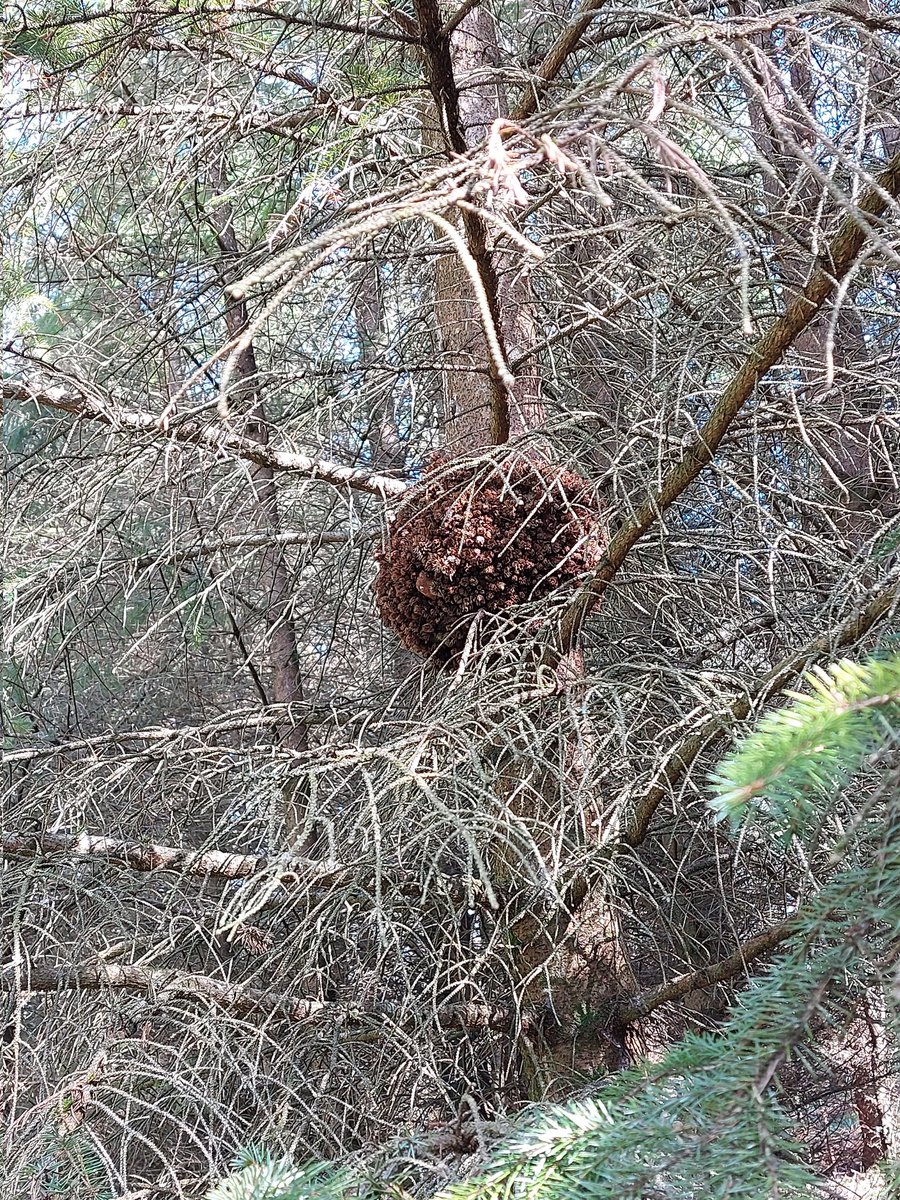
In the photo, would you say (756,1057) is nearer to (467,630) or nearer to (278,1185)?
(278,1185)

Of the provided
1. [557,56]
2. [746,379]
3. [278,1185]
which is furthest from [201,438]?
[278,1185]

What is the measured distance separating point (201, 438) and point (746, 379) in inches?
50.1

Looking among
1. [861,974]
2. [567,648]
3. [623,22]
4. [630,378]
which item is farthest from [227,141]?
[861,974]

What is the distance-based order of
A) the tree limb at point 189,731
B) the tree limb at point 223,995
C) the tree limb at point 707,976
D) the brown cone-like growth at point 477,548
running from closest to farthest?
the tree limb at point 707,976 < the tree limb at point 223,995 < the brown cone-like growth at point 477,548 < the tree limb at point 189,731

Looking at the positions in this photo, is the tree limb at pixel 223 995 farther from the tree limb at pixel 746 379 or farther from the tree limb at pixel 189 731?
the tree limb at pixel 746 379

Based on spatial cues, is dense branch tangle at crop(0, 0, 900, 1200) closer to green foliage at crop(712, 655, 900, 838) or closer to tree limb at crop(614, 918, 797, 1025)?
tree limb at crop(614, 918, 797, 1025)

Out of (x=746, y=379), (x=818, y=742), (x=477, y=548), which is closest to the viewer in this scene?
(x=818, y=742)

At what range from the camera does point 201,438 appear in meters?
2.58

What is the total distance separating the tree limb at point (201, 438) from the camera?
2.50 metres

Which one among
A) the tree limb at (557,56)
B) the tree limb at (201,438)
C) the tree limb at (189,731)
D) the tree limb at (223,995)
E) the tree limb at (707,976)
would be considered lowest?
the tree limb at (707,976)

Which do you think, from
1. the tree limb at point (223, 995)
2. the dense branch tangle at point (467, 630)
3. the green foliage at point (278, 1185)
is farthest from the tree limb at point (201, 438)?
the green foliage at point (278, 1185)

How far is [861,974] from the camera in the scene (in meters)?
1.43

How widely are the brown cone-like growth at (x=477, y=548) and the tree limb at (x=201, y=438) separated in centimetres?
17

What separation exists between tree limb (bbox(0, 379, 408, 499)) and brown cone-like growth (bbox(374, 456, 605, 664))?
17 centimetres
